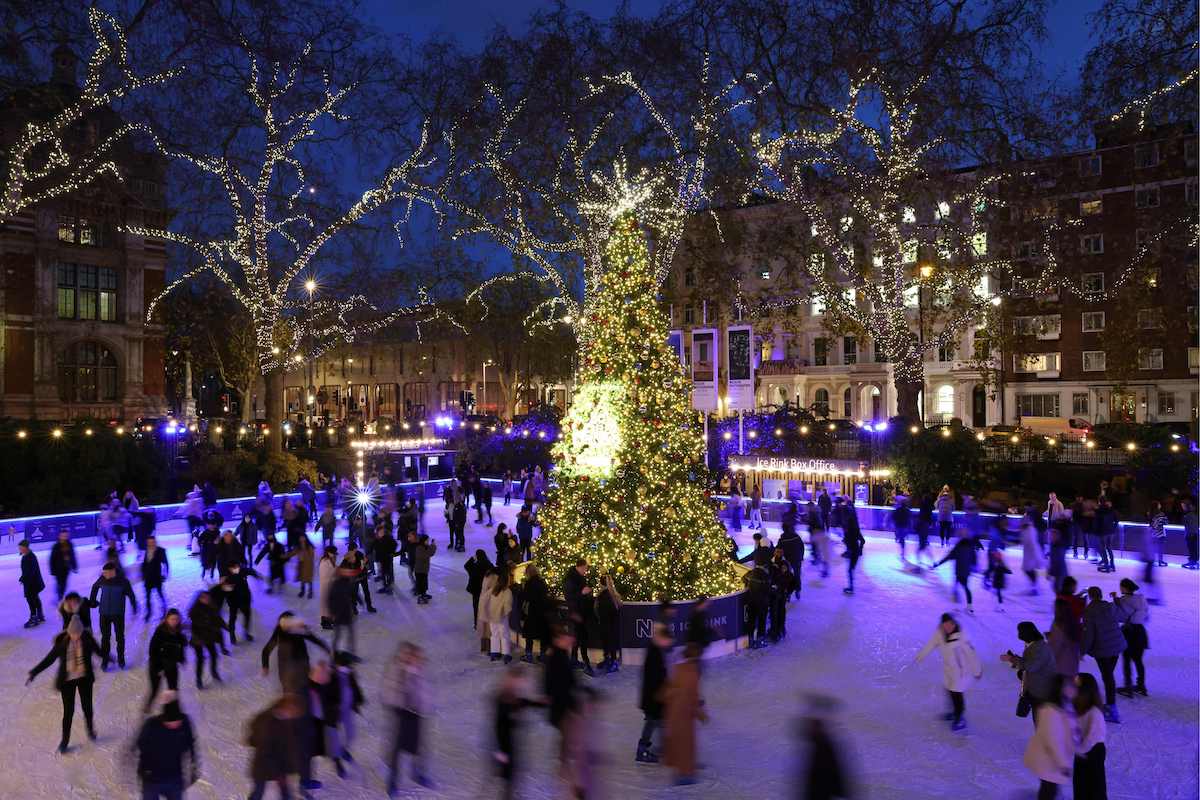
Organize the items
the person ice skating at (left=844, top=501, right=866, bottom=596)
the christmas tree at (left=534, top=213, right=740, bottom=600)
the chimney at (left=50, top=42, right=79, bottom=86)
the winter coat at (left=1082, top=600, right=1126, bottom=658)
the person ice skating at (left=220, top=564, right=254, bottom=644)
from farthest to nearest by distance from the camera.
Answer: the chimney at (left=50, top=42, right=79, bottom=86)
the person ice skating at (left=844, top=501, right=866, bottom=596)
the christmas tree at (left=534, top=213, right=740, bottom=600)
the person ice skating at (left=220, top=564, right=254, bottom=644)
the winter coat at (left=1082, top=600, right=1126, bottom=658)

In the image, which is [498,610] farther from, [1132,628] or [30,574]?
[1132,628]

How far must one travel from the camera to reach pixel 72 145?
21656 millimetres

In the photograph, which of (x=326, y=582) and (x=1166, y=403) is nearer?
(x=326, y=582)

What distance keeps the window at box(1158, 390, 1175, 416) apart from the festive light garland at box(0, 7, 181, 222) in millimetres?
46106

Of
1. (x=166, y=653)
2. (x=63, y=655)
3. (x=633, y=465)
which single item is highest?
(x=633, y=465)

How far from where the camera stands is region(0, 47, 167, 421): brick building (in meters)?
42.1

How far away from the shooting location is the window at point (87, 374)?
45.8 metres

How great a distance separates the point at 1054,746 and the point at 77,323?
48852mm

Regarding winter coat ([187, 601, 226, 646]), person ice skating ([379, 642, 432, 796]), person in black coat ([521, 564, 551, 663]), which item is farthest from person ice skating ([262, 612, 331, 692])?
person in black coat ([521, 564, 551, 663])

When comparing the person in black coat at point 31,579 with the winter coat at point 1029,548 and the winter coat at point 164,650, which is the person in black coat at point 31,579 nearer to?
the winter coat at point 164,650

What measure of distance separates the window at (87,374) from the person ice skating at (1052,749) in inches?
1898

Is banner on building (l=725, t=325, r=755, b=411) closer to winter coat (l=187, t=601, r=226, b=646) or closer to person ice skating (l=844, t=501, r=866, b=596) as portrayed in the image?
person ice skating (l=844, t=501, r=866, b=596)

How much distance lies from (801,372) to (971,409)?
33.1 feet

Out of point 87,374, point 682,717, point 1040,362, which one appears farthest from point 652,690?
point 1040,362
